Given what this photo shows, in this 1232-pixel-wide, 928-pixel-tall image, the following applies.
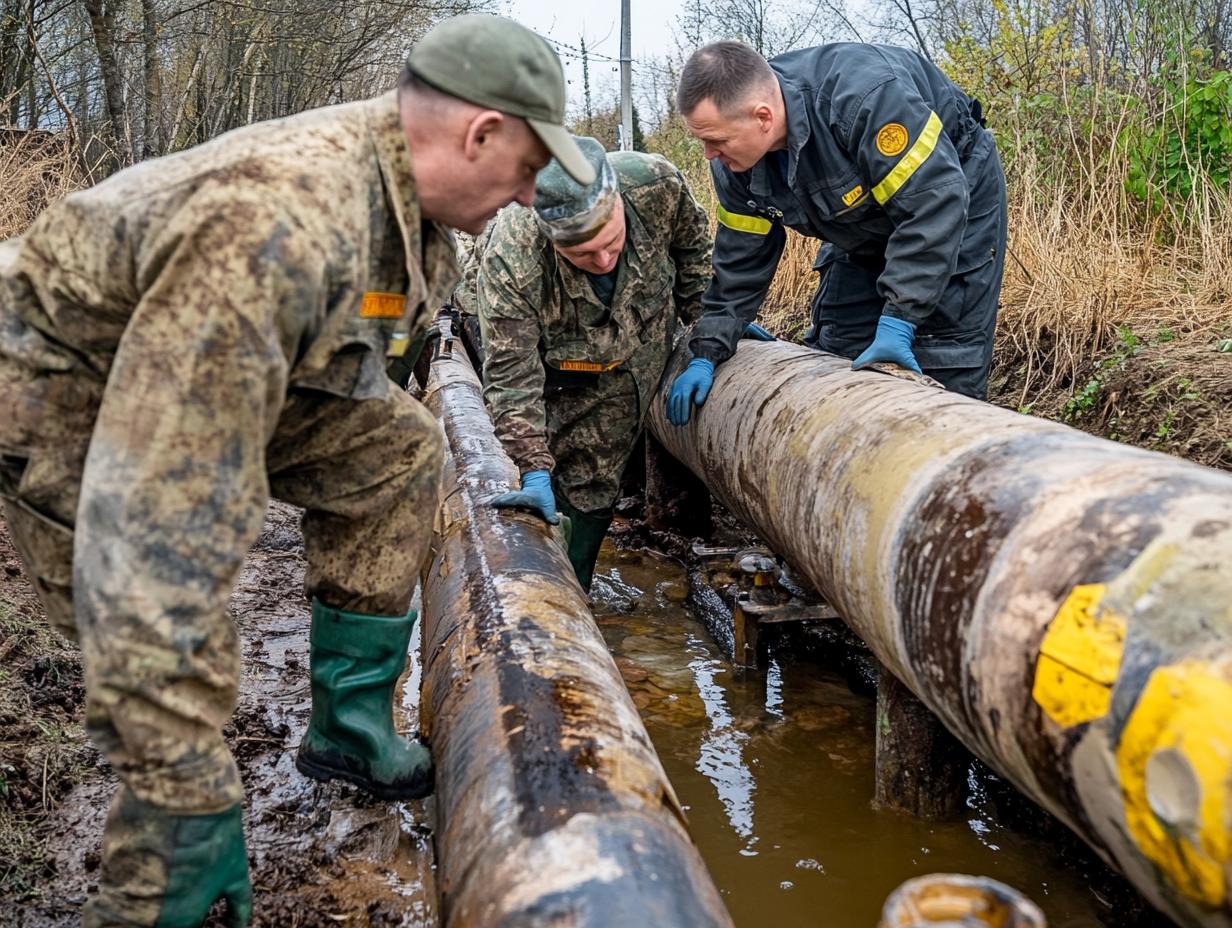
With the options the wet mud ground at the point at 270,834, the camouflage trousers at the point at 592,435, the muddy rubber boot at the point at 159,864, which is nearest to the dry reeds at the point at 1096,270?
the camouflage trousers at the point at 592,435

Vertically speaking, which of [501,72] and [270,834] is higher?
[501,72]

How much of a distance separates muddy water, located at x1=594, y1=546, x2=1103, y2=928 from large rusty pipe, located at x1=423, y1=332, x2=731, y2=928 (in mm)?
744

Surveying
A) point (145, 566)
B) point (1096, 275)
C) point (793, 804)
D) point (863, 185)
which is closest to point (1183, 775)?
point (145, 566)

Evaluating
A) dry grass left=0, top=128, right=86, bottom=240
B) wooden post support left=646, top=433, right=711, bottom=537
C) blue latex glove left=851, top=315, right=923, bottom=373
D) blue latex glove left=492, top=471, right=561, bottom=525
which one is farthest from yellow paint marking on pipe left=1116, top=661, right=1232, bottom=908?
dry grass left=0, top=128, right=86, bottom=240

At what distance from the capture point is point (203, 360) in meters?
1.53

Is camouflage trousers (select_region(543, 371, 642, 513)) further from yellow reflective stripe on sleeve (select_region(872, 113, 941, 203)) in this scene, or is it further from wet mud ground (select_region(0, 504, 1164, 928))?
yellow reflective stripe on sleeve (select_region(872, 113, 941, 203))

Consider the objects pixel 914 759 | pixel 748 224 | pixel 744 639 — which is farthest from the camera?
pixel 748 224

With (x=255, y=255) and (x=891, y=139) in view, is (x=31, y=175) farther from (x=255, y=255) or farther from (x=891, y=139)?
(x=255, y=255)

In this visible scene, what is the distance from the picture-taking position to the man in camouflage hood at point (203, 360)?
A: 153 centimetres

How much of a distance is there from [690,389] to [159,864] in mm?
2882

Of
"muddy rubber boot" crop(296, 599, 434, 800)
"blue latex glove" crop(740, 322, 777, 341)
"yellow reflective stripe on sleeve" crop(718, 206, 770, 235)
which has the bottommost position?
"muddy rubber boot" crop(296, 599, 434, 800)

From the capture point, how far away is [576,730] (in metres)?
2.04

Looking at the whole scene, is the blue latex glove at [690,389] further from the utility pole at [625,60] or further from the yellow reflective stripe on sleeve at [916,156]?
the utility pole at [625,60]

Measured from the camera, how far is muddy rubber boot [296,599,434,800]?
2344mm
